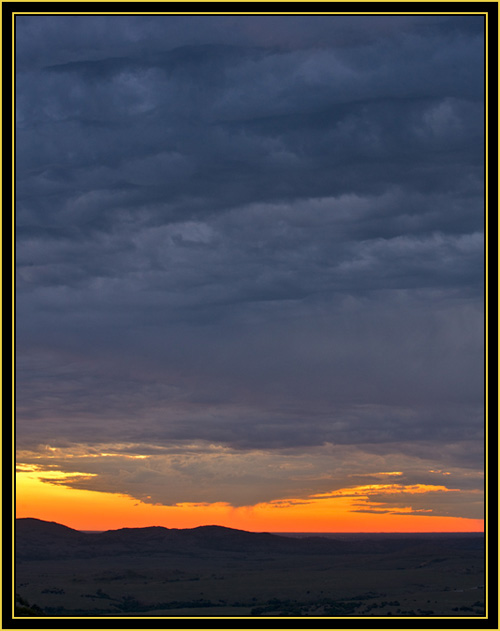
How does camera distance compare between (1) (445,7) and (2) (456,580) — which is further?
(2) (456,580)

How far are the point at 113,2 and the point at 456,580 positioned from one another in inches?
6542

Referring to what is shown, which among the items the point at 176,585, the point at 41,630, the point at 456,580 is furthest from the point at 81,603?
the point at 41,630

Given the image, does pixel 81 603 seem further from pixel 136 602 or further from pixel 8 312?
pixel 8 312

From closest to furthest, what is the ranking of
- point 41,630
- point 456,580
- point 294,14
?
point 41,630 < point 294,14 < point 456,580

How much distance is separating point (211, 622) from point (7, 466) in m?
8.05

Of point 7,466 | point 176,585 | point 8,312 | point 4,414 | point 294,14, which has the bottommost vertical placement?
point 176,585

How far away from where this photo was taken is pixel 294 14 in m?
25.3

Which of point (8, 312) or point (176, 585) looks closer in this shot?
point (8, 312)

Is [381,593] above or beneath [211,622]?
beneath

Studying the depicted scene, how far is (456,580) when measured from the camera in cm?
16838

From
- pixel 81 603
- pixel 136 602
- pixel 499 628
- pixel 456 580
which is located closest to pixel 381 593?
pixel 456 580

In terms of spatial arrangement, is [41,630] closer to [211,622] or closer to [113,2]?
[211,622]

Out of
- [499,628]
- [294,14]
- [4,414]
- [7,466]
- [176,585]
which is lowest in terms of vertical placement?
[176,585]

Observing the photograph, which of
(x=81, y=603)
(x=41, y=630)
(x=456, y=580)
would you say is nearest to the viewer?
(x=41, y=630)
